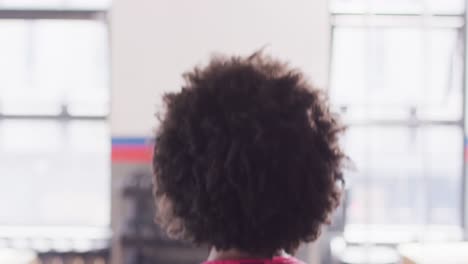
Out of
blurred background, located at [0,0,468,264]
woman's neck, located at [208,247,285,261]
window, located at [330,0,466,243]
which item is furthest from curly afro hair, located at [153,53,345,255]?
window, located at [330,0,466,243]

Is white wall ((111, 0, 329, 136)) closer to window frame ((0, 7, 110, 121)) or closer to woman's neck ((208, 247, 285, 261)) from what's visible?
window frame ((0, 7, 110, 121))

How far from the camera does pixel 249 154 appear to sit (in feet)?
2.74

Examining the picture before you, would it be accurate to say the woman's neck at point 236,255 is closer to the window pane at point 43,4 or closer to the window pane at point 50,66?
the window pane at point 50,66

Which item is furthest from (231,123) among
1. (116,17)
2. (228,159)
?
(116,17)

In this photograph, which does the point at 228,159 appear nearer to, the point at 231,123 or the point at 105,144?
the point at 231,123

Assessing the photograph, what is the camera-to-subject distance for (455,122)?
3389mm

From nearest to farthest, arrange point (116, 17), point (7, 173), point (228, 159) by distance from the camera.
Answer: point (228, 159), point (116, 17), point (7, 173)

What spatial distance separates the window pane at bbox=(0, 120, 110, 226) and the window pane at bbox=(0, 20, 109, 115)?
0.12m

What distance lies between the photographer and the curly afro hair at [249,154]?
0.84m

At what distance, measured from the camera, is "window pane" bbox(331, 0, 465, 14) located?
3.39m

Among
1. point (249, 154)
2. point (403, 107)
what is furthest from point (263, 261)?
point (403, 107)

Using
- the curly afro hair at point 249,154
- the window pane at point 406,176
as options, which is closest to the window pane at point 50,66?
the window pane at point 406,176

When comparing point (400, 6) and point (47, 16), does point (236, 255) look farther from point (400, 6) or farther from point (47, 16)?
point (47, 16)

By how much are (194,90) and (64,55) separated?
2854 mm
